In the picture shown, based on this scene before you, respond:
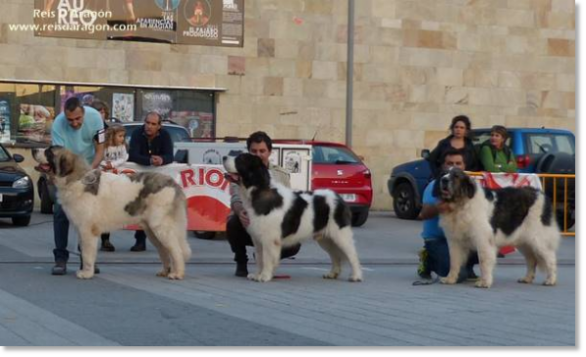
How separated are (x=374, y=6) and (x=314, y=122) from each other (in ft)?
10.7

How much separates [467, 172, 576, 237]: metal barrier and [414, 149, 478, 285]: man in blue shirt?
5.78 m

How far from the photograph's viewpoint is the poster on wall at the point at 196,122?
25.6 m

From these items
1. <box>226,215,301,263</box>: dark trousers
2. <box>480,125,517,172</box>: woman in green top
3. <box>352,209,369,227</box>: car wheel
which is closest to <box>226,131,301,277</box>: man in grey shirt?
<box>226,215,301,263</box>: dark trousers

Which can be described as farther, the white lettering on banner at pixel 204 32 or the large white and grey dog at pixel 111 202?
the white lettering on banner at pixel 204 32

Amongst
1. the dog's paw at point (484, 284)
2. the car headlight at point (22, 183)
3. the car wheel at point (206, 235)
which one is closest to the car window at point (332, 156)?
the car wheel at point (206, 235)

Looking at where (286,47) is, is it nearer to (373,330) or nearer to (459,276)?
(459,276)

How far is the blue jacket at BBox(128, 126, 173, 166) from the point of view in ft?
46.2

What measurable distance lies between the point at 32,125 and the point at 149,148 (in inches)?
414

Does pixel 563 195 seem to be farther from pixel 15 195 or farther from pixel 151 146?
pixel 15 195

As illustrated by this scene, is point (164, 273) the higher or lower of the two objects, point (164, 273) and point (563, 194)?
the lower

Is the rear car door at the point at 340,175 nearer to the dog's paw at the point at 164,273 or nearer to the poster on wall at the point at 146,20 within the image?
the poster on wall at the point at 146,20

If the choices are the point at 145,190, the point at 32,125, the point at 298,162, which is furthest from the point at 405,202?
the point at 145,190

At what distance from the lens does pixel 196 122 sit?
84.6ft

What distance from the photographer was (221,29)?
25703 mm
